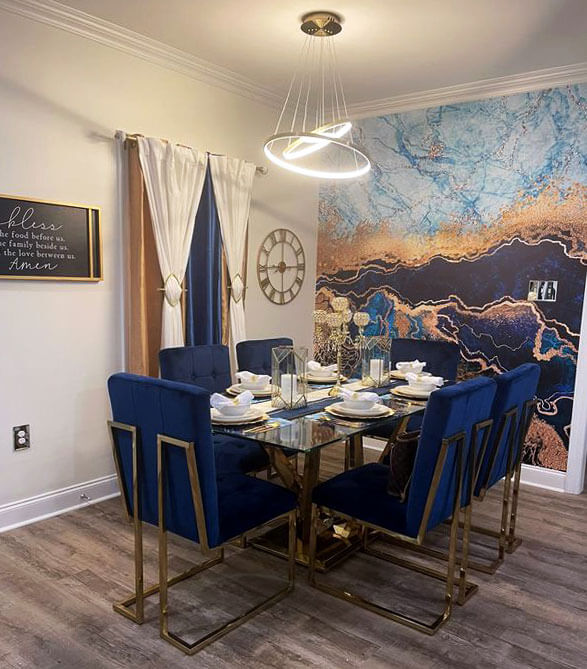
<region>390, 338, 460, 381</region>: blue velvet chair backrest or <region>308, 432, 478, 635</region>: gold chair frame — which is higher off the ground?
<region>390, 338, 460, 381</region>: blue velvet chair backrest

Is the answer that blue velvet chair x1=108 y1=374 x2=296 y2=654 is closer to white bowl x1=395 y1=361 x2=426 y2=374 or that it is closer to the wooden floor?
the wooden floor

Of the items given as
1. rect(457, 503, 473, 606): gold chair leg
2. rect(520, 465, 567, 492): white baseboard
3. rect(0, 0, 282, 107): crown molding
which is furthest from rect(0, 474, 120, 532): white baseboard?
rect(520, 465, 567, 492): white baseboard

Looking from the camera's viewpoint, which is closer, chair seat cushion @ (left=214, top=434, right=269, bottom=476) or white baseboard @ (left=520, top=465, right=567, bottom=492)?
chair seat cushion @ (left=214, top=434, right=269, bottom=476)

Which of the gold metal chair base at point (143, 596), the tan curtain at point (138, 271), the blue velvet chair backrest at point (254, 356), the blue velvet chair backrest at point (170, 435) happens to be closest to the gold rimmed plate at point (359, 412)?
the blue velvet chair backrest at point (170, 435)

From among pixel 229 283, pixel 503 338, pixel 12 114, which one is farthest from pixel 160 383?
pixel 503 338

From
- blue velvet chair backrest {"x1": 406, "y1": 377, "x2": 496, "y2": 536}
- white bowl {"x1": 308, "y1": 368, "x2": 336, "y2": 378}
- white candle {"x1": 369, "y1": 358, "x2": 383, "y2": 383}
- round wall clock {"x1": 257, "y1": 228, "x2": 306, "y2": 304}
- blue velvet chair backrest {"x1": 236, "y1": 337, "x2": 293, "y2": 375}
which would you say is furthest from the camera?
round wall clock {"x1": 257, "y1": 228, "x2": 306, "y2": 304}

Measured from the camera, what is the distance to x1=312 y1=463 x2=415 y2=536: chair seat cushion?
2229 millimetres

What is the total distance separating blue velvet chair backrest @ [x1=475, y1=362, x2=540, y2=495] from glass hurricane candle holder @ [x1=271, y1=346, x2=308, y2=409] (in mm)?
873

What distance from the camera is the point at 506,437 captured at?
2676 millimetres

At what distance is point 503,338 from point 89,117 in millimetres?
3026

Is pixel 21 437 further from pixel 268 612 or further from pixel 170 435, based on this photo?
pixel 268 612

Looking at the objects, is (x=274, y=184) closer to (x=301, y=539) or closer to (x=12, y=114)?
(x=12, y=114)

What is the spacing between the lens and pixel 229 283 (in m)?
4.06

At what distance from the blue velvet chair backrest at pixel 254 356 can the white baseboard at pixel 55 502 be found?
1.06 m
